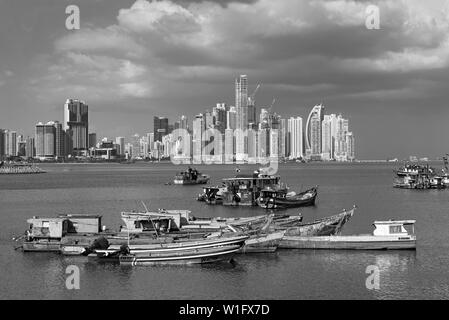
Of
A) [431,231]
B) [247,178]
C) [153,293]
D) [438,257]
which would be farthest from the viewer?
[247,178]

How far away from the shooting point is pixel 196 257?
119ft

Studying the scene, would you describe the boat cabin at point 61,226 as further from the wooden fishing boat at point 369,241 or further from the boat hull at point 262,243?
the wooden fishing boat at point 369,241

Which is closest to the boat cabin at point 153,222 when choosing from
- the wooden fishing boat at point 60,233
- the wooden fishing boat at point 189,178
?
the wooden fishing boat at point 60,233

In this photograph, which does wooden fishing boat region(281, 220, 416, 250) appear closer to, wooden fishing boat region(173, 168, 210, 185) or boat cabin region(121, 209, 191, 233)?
A: boat cabin region(121, 209, 191, 233)

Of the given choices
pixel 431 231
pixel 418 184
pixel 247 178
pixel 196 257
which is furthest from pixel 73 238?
pixel 418 184

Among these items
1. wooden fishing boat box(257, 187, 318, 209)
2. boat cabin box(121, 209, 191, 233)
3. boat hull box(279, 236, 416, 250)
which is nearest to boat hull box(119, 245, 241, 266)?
boat cabin box(121, 209, 191, 233)

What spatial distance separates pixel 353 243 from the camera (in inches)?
1629

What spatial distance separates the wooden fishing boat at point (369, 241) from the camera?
41250 mm

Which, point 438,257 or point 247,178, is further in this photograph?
point 247,178
